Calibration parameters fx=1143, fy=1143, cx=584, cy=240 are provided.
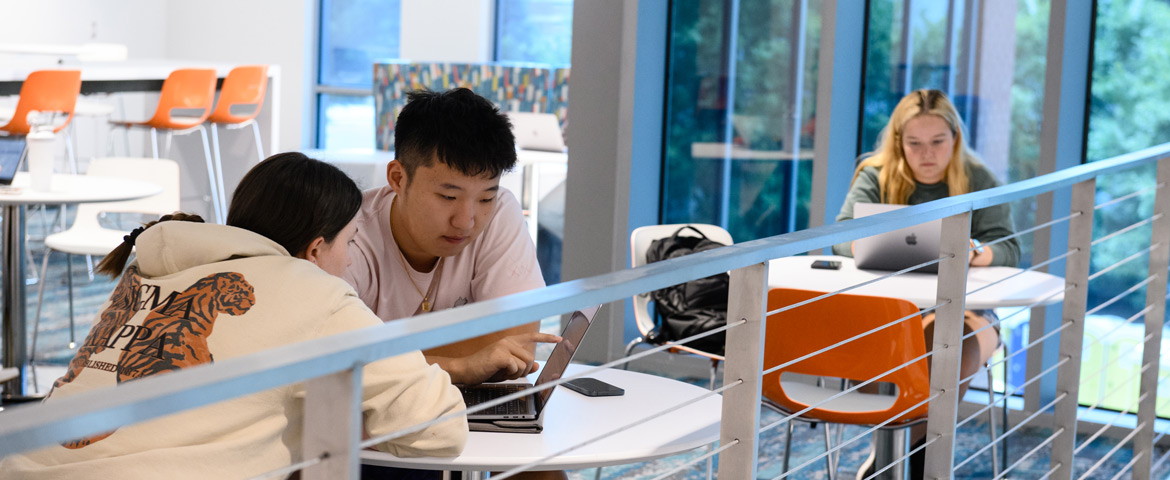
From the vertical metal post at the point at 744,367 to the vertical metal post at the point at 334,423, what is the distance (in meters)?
0.57

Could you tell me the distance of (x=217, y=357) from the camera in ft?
4.08

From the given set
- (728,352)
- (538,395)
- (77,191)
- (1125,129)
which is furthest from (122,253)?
(1125,129)

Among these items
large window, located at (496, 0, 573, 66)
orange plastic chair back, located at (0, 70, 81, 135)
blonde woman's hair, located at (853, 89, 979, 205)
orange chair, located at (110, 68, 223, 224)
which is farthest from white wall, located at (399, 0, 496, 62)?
blonde woman's hair, located at (853, 89, 979, 205)

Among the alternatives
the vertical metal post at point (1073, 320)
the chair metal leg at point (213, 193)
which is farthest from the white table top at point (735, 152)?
the chair metal leg at point (213, 193)

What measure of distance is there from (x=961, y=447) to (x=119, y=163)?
10.2ft

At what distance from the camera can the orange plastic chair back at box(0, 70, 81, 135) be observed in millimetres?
5336

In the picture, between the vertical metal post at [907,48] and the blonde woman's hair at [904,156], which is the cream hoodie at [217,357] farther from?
the vertical metal post at [907,48]

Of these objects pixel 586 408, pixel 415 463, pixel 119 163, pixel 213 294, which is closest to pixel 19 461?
pixel 213 294

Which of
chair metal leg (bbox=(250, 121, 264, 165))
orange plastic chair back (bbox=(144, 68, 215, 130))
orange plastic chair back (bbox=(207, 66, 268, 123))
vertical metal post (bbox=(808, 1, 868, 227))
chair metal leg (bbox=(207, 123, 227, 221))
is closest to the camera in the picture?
vertical metal post (bbox=(808, 1, 868, 227))

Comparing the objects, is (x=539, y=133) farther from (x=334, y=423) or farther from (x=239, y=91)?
(x=334, y=423)

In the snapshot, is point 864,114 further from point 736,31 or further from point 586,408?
point 586,408

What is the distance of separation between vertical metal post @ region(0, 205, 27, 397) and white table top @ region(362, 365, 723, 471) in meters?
2.45

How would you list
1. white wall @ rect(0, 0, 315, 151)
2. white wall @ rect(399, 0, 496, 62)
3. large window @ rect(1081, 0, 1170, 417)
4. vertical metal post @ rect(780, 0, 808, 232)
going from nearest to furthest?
large window @ rect(1081, 0, 1170, 417)
vertical metal post @ rect(780, 0, 808, 232)
white wall @ rect(399, 0, 496, 62)
white wall @ rect(0, 0, 315, 151)

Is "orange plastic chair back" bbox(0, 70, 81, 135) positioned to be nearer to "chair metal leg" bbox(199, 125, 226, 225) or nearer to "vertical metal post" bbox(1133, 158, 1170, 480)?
"chair metal leg" bbox(199, 125, 226, 225)
